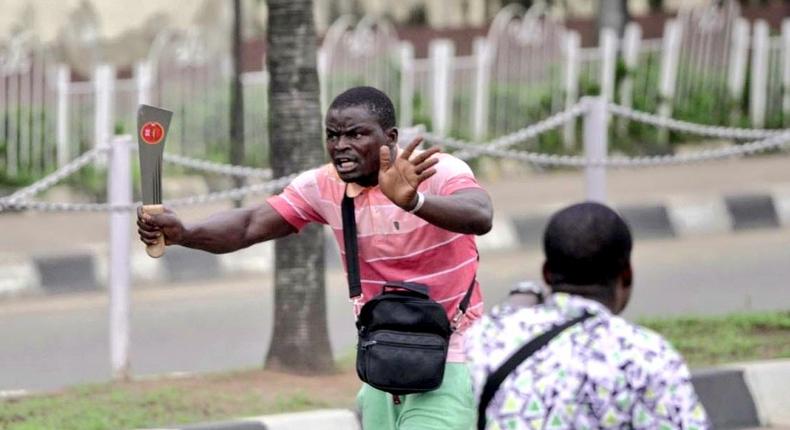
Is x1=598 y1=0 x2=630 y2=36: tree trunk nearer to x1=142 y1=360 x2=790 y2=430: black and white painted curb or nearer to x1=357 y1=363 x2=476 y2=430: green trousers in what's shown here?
x1=142 y1=360 x2=790 y2=430: black and white painted curb

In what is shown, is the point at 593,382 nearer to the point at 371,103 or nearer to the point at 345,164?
the point at 345,164

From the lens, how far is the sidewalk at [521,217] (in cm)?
1099

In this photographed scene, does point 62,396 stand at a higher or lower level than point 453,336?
lower

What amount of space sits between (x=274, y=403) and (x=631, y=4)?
38.1ft

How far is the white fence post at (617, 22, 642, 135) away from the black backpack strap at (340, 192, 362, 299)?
10292 mm

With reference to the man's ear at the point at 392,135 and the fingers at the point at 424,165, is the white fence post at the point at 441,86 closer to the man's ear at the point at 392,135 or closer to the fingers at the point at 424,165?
the man's ear at the point at 392,135

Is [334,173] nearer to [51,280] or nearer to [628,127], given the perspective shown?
[51,280]

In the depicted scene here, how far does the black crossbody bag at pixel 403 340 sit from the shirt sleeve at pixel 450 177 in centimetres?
24

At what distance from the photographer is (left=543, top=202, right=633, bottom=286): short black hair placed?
10.5 ft

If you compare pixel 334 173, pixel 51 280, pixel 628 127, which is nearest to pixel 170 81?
pixel 51 280

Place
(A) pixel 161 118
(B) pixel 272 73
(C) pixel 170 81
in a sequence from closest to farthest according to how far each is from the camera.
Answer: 1. (A) pixel 161 118
2. (B) pixel 272 73
3. (C) pixel 170 81

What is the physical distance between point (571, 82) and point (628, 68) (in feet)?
1.61

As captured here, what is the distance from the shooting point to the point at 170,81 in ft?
43.9

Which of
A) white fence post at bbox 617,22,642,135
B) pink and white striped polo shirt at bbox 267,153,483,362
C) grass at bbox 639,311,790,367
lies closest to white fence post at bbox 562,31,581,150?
white fence post at bbox 617,22,642,135
